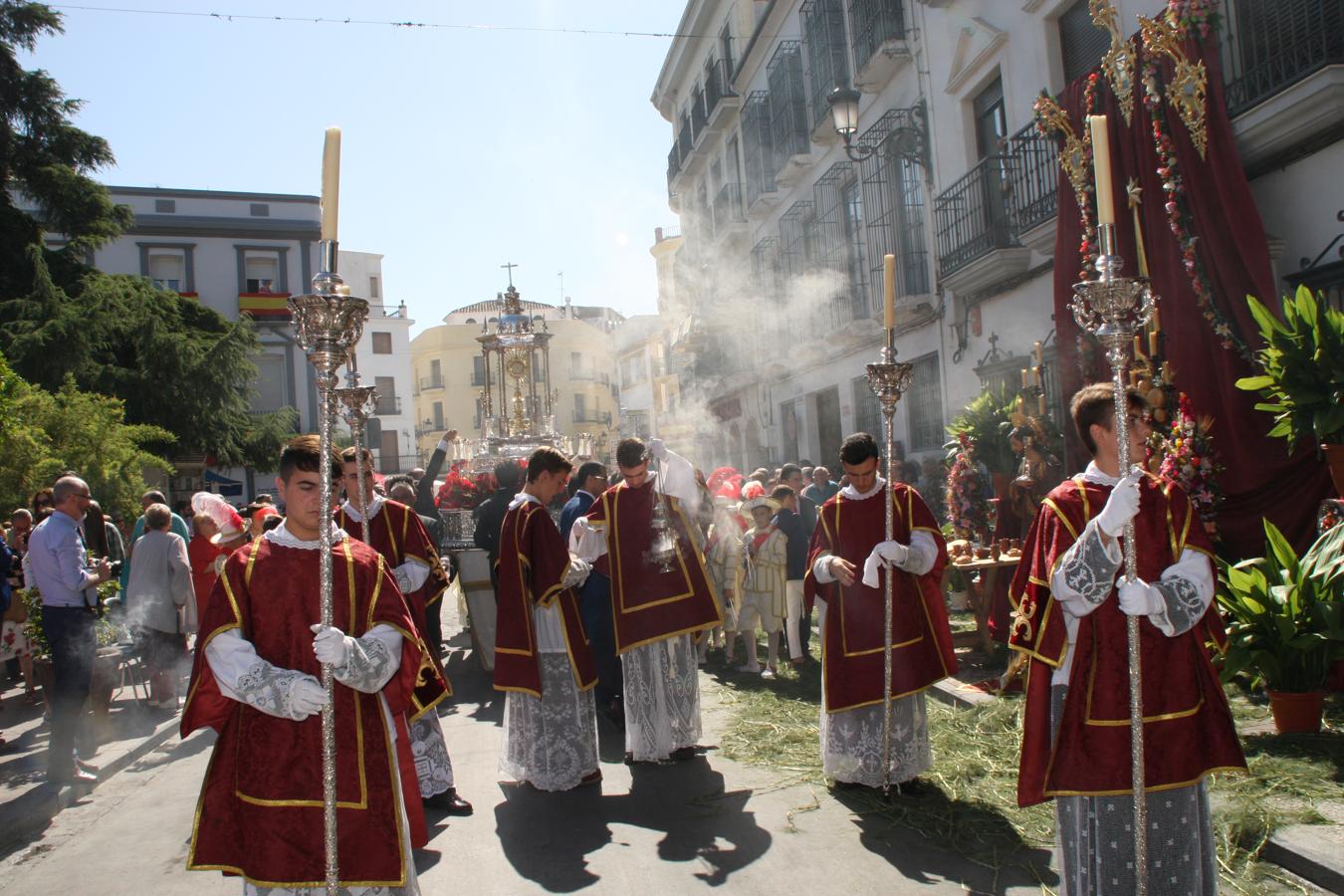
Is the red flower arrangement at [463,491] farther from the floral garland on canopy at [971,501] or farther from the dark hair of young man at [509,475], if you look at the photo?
the floral garland on canopy at [971,501]

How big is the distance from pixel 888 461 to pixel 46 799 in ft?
16.9

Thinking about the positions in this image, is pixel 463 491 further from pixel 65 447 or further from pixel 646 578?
pixel 646 578

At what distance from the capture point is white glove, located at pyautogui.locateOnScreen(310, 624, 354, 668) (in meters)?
3.01

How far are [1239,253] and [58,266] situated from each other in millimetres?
19259

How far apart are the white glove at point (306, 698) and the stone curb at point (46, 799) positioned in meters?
3.58

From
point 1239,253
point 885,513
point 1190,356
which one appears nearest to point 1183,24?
point 1239,253

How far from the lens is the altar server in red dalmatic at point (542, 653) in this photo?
19.8 feet

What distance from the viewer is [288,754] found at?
322cm

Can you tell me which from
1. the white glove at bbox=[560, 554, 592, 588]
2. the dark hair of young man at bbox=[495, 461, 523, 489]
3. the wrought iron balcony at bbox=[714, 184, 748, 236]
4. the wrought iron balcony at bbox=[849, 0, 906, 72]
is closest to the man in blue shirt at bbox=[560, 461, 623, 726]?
the dark hair of young man at bbox=[495, 461, 523, 489]

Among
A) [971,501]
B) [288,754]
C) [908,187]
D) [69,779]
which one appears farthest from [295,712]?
[908,187]

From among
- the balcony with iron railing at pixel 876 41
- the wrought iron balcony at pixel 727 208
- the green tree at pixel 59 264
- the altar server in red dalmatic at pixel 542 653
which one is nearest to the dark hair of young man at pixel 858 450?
the altar server in red dalmatic at pixel 542 653

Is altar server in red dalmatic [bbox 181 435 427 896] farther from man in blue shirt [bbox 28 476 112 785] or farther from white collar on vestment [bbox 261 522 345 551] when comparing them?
man in blue shirt [bbox 28 476 112 785]

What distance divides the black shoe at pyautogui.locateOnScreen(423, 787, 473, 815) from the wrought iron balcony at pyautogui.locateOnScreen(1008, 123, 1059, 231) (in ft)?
25.4

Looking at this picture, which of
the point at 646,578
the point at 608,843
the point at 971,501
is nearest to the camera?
the point at 608,843
